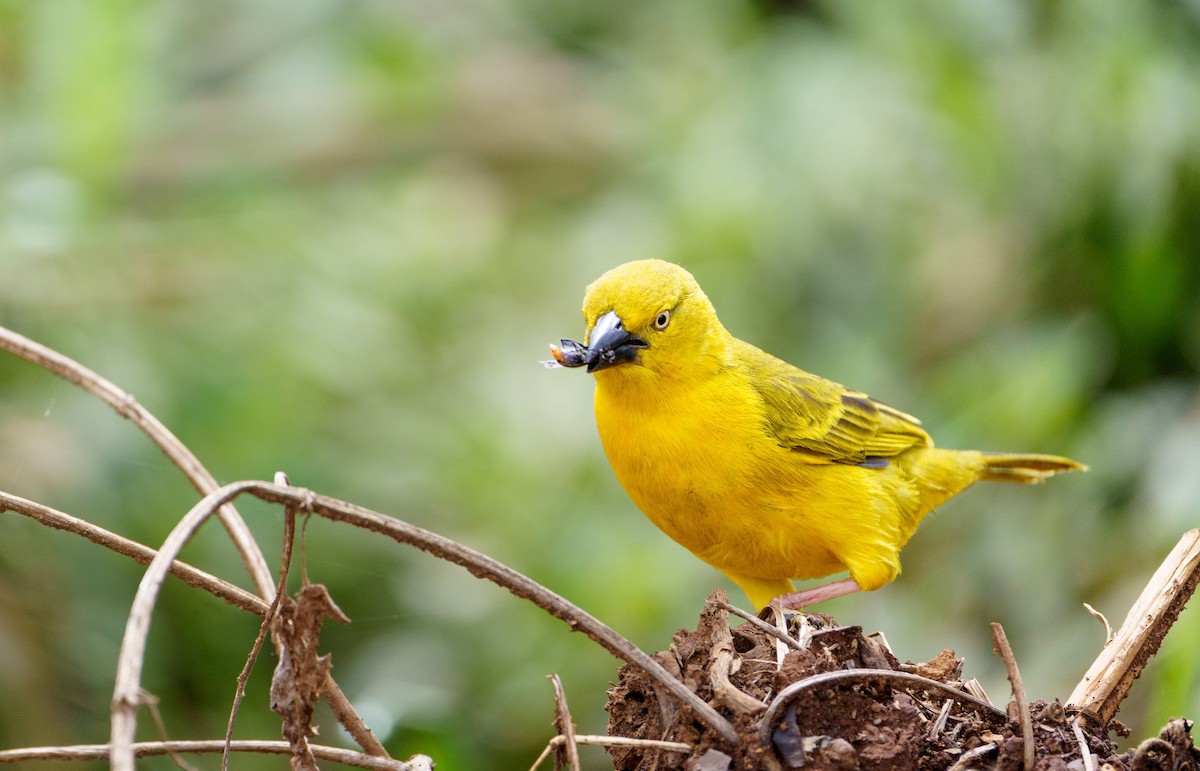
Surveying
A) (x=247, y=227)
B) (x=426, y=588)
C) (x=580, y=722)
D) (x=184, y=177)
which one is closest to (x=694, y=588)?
(x=580, y=722)

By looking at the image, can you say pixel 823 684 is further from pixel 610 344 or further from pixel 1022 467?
pixel 1022 467

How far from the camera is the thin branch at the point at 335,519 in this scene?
1.04 meters

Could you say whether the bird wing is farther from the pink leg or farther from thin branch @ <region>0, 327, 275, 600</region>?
thin branch @ <region>0, 327, 275, 600</region>

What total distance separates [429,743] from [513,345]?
8.74 feet

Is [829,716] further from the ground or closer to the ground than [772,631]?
closer to the ground

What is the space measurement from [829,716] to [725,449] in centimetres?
145

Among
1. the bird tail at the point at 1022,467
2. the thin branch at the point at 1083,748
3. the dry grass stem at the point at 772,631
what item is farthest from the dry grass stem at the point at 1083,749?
the bird tail at the point at 1022,467

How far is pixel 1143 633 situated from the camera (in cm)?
183

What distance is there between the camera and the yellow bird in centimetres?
296

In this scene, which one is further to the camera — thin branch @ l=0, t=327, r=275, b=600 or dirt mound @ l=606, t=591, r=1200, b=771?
thin branch @ l=0, t=327, r=275, b=600

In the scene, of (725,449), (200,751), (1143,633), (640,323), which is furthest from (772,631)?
(640,323)

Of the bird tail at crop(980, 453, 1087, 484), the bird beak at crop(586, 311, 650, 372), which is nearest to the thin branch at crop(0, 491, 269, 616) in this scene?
the bird beak at crop(586, 311, 650, 372)

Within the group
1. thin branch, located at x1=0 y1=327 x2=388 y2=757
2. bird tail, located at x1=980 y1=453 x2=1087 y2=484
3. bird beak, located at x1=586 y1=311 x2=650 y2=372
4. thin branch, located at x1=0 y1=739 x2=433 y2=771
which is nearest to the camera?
thin branch, located at x1=0 y1=739 x2=433 y2=771

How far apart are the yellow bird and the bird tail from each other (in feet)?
1.61
